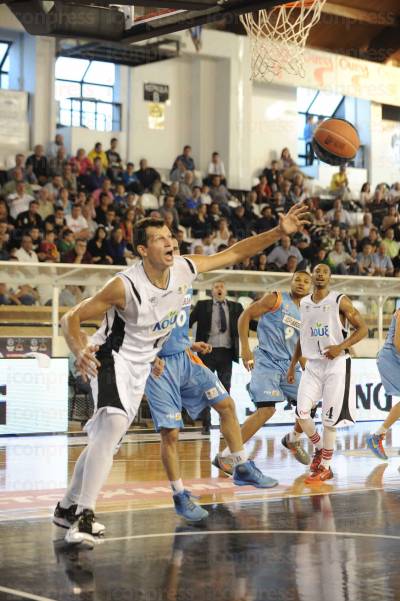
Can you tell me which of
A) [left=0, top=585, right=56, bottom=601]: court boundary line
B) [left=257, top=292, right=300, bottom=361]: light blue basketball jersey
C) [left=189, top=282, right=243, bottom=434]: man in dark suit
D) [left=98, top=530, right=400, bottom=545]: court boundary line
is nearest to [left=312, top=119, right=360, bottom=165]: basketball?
[left=189, top=282, right=243, bottom=434]: man in dark suit

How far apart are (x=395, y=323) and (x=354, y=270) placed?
370 inches

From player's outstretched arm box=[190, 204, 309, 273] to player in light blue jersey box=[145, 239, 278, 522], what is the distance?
1.80 feet

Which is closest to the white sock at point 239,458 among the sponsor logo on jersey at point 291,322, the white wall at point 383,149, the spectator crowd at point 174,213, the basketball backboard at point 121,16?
the sponsor logo on jersey at point 291,322

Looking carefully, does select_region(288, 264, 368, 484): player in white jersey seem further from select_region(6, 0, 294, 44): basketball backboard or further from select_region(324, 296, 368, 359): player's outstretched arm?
select_region(6, 0, 294, 44): basketball backboard

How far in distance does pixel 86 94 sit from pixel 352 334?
609 inches

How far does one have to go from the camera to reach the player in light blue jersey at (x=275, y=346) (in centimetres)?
1015

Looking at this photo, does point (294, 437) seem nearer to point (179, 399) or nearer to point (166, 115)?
point (179, 399)

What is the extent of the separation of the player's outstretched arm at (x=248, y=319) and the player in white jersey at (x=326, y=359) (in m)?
0.45

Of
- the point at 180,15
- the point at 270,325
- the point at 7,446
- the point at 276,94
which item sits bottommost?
the point at 7,446

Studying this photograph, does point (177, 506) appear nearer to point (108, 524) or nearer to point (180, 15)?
point (108, 524)

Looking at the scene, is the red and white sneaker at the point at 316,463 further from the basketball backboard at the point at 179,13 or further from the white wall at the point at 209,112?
the white wall at the point at 209,112

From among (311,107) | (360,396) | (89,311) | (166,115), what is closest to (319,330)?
(89,311)

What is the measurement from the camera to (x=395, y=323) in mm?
10805

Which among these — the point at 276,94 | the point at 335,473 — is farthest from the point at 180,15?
the point at 276,94
